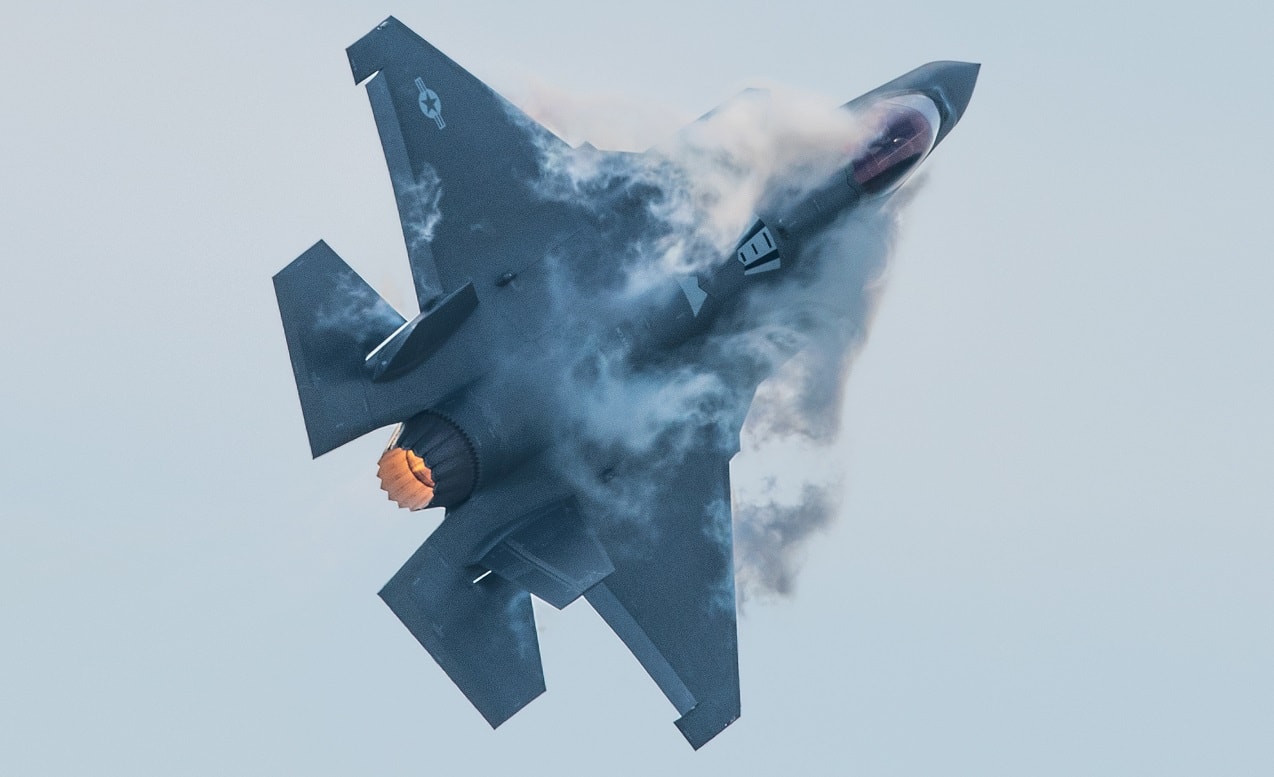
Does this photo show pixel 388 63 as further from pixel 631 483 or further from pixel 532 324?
pixel 631 483

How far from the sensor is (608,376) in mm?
33594

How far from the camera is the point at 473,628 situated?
32.5 meters

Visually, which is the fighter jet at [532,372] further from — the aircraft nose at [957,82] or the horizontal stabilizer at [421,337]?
the aircraft nose at [957,82]

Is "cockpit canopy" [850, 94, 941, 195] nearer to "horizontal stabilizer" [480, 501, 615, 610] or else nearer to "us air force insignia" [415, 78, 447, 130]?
"us air force insignia" [415, 78, 447, 130]

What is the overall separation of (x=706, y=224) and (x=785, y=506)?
5.90m

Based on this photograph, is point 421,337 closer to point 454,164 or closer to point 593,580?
point 454,164

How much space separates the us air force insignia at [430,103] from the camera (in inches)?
1330

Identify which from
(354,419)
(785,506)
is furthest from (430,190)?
(785,506)

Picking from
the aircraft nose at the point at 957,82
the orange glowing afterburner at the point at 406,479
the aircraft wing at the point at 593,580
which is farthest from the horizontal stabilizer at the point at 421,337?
the aircraft nose at the point at 957,82

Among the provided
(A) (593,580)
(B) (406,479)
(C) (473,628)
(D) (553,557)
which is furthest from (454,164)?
(C) (473,628)

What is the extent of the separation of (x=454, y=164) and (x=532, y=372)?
4.16m

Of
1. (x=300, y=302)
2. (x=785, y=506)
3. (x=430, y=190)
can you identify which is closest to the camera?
(x=300, y=302)

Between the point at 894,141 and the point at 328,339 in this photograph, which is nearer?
the point at 328,339

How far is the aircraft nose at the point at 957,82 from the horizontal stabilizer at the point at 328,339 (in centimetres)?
1276
